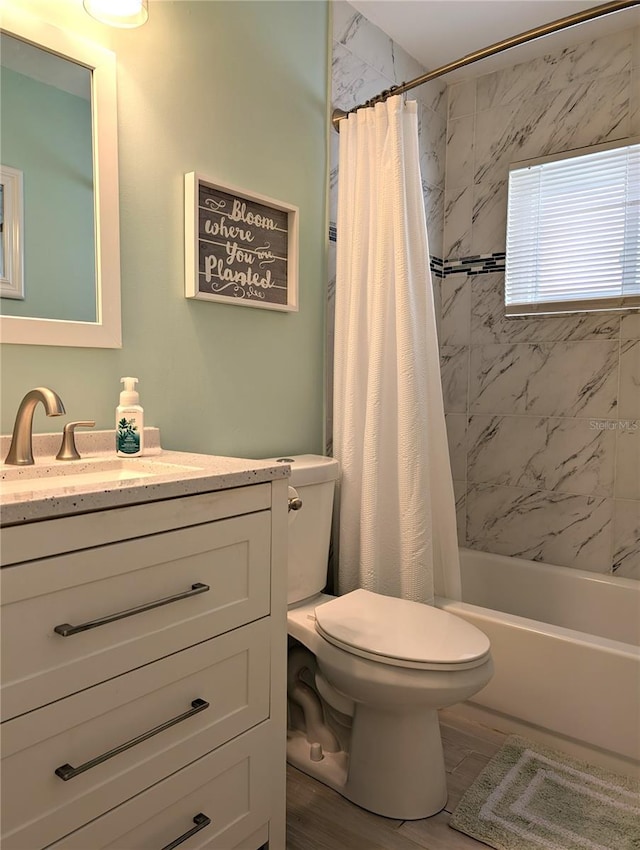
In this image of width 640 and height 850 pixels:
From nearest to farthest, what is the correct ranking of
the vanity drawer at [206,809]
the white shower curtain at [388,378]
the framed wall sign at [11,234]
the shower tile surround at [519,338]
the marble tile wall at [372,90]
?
the vanity drawer at [206,809] < the framed wall sign at [11,234] < the white shower curtain at [388,378] < the marble tile wall at [372,90] < the shower tile surround at [519,338]

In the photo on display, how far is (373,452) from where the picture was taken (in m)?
1.99

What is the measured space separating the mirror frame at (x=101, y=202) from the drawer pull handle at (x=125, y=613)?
2.24ft

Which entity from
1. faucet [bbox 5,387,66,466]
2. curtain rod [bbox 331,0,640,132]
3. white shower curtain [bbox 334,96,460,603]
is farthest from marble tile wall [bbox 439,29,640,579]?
faucet [bbox 5,387,66,466]

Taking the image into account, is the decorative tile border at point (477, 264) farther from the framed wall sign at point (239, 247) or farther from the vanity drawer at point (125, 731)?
the vanity drawer at point (125, 731)

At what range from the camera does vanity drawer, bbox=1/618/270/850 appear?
0.89 meters

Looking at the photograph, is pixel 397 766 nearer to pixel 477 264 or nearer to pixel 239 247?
pixel 239 247

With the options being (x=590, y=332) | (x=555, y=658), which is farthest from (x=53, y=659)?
(x=590, y=332)

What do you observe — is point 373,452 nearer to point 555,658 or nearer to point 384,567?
point 384,567

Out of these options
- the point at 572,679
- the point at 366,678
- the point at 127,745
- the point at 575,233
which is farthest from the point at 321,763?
the point at 575,233

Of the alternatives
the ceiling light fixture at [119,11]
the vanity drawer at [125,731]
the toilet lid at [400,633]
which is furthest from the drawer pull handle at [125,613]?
the ceiling light fixture at [119,11]

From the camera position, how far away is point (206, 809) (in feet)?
3.85

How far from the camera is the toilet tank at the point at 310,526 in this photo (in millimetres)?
1795

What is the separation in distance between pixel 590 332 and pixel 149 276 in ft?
5.77

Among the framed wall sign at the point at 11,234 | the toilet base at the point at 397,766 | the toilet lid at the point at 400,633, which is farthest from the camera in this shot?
the toilet base at the point at 397,766
